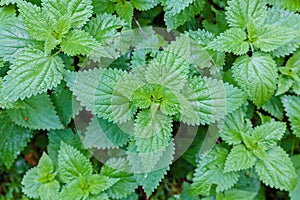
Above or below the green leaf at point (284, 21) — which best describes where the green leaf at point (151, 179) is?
below

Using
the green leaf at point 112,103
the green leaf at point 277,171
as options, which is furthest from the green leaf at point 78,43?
the green leaf at point 277,171

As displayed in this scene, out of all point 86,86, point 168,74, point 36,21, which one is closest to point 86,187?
point 86,86

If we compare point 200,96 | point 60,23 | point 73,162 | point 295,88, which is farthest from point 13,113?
point 295,88

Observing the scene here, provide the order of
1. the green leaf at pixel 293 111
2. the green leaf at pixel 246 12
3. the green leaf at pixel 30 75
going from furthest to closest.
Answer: the green leaf at pixel 293 111 → the green leaf at pixel 246 12 → the green leaf at pixel 30 75

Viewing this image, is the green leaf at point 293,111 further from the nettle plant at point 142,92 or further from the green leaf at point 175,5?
the green leaf at point 175,5

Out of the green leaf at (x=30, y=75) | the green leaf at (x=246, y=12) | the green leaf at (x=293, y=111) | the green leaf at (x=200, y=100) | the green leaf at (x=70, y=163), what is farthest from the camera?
the green leaf at (x=293, y=111)

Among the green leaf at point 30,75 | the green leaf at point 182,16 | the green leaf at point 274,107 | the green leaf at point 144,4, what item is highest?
the green leaf at point 144,4

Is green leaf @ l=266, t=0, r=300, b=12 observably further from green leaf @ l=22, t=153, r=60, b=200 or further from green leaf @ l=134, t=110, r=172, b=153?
green leaf @ l=22, t=153, r=60, b=200

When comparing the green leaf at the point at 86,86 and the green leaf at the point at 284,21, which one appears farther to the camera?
the green leaf at the point at 284,21
